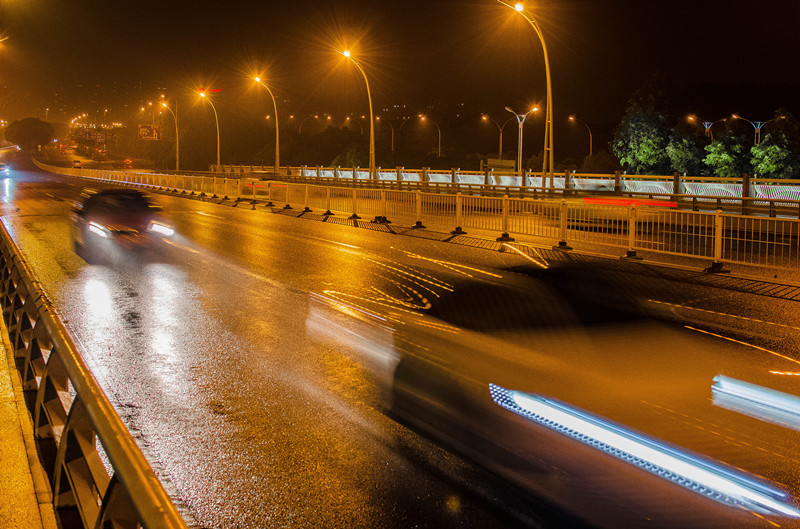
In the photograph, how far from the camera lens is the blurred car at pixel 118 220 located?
69.3 ft

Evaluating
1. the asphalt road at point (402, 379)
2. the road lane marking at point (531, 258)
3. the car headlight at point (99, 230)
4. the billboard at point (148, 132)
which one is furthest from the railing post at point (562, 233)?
the billboard at point (148, 132)

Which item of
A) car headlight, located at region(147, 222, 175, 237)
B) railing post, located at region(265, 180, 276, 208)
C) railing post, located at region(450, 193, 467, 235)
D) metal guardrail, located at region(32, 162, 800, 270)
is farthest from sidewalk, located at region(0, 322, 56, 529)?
railing post, located at region(265, 180, 276, 208)

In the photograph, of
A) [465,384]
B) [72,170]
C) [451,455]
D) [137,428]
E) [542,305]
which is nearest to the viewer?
[451,455]

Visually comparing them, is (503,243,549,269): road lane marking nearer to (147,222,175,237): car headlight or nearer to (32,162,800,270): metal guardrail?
(32,162,800,270): metal guardrail

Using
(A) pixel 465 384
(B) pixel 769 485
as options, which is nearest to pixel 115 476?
(B) pixel 769 485

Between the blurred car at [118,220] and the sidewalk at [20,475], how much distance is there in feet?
48.1

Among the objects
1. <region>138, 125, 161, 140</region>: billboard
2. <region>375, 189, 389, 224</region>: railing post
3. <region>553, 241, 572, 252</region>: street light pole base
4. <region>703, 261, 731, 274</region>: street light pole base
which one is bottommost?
<region>703, 261, 731, 274</region>: street light pole base

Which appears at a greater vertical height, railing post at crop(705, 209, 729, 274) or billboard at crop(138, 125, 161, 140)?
billboard at crop(138, 125, 161, 140)

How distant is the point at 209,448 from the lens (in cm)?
556

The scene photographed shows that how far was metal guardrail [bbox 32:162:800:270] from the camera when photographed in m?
15.3

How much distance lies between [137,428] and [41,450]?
978mm

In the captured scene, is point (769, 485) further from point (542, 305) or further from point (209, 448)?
point (542, 305)

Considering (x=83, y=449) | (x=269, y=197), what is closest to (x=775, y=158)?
(x=269, y=197)

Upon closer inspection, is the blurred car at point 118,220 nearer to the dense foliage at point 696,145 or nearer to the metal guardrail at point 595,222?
the metal guardrail at point 595,222
